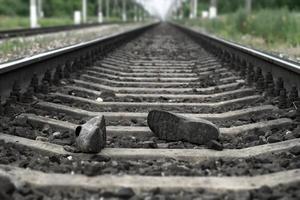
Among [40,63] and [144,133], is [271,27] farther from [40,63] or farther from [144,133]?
[144,133]

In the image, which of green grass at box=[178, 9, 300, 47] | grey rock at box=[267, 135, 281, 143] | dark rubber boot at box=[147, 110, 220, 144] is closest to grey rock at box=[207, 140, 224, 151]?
dark rubber boot at box=[147, 110, 220, 144]

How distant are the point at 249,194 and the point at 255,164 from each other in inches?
22.6

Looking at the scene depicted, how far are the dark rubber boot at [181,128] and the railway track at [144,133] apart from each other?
0.07 m

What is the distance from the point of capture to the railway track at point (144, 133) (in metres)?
2.74

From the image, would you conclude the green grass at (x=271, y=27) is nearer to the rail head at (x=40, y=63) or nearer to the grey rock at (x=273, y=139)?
the rail head at (x=40, y=63)

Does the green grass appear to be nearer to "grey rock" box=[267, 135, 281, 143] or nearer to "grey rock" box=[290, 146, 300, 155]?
"grey rock" box=[267, 135, 281, 143]

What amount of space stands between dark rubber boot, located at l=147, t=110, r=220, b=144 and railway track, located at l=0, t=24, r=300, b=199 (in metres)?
0.07

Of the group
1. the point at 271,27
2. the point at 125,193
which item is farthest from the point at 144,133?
the point at 271,27

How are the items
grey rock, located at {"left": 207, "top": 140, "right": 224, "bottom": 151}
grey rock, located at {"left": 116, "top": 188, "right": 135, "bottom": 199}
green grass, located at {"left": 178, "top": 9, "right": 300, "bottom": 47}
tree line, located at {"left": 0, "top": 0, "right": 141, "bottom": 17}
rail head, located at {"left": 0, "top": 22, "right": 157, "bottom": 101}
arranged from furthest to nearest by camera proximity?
tree line, located at {"left": 0, "top": 0, "right": 141, "bottom": 17}
green grass, located at {"left": 178, "top": 9, "right": 300, "bottom": 47}
rail head, located at {"left": 0, "top": 22, "right": 157, "bottom": 101}
grey rock, located at {"left": 207, "top": 140, "right": 224, "bottom": 151}
grey rock, located at {"left": 116, "top": 188, "right": 135, "bottom": 199}

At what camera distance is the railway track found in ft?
9.00

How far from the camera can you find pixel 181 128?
12.7 feet

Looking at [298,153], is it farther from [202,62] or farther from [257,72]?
[202,62]

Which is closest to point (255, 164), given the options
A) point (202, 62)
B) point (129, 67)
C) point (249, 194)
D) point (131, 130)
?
point (249, 194)

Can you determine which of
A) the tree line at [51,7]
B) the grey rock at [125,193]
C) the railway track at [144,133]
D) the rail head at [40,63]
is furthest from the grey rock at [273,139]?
the tree line at [51,7]
